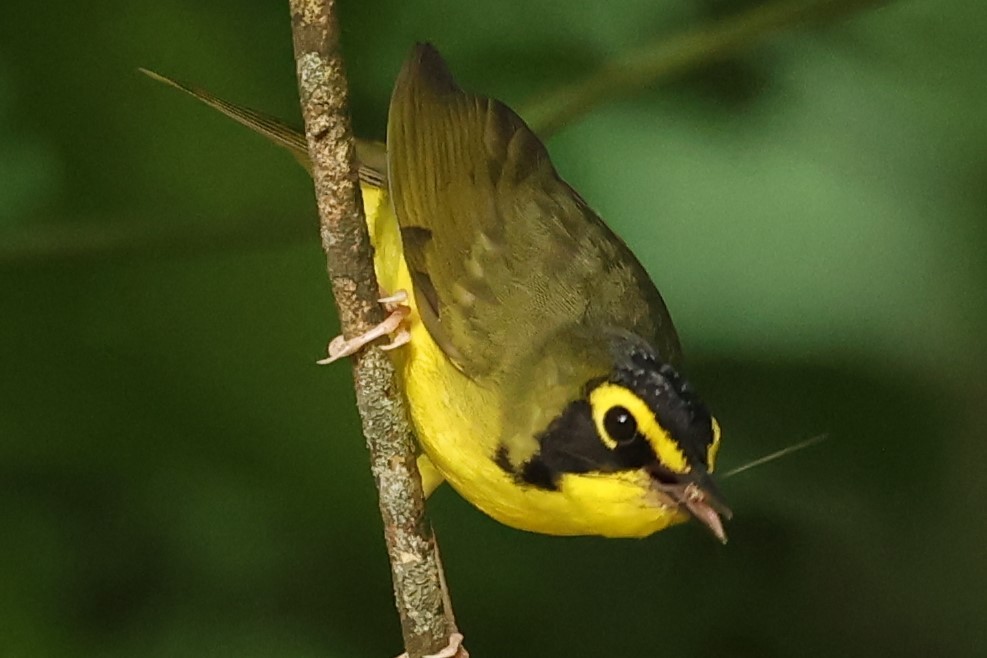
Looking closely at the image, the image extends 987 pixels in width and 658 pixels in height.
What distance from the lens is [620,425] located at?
4.50ft

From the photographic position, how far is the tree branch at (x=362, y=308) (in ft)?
3.73

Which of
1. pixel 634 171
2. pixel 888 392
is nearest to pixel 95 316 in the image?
pixel 634 171

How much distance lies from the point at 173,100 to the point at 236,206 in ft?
0.65

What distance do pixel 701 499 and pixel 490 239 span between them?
1.85 ft

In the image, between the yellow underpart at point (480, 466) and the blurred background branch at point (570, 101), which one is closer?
the yellow underpart at point (480, 466)

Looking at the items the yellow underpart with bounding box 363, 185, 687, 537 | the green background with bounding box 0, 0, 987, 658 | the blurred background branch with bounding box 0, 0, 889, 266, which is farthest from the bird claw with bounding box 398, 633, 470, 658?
the blurred background branch with bounding box 0, 0, 889, 266

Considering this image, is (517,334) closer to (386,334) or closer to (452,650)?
(386,334)

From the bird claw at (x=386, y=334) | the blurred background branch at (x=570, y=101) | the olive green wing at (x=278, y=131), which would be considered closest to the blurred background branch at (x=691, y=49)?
the blurred background branch at (x=570, y=101)

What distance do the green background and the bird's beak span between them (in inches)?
33.8

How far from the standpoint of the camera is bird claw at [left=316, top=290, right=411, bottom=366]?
1320mm

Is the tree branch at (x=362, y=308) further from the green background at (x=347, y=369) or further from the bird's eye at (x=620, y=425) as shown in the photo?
the green background at (x=347, y=369)

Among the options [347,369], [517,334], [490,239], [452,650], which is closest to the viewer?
[452,650]

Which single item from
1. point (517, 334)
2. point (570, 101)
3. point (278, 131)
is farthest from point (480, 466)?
point (570, 101)

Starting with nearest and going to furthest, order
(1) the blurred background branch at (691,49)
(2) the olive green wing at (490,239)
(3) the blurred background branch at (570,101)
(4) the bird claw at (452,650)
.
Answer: (4) the bird claw at (452,650) < (2) the olive green wing at (490,239) < (3) the blurred background branch at (570,101) < (1) the blurred background branch at (691,49)
